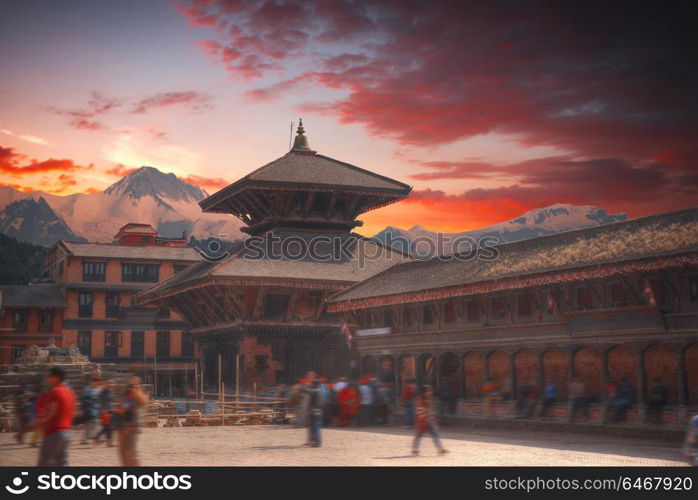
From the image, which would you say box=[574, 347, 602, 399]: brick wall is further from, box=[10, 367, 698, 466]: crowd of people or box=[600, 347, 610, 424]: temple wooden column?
box=[600, 347, 610, 424]: temple wooden column

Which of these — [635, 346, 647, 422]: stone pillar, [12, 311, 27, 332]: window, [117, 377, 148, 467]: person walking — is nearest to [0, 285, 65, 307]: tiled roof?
[12, 311, 27, 332]: window

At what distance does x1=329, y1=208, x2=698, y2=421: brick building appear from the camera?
85.9ft

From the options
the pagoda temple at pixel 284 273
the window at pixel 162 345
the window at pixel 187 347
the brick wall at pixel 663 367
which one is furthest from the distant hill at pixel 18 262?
the brick wall at pixel 663 367

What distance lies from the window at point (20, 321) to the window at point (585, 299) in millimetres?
52891

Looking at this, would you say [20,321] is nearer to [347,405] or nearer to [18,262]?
[18,262]

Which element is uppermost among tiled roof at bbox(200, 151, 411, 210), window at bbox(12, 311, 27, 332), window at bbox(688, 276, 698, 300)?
tiled roof at bbox(200, 151, 411, 210)

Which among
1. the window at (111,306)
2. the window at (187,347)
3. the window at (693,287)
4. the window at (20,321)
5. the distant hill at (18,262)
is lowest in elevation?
the window at (693,287)

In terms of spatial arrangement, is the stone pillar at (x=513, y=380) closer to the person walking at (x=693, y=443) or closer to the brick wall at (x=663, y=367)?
the brick wall at (x=663, y=367)

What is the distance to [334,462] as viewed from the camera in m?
19.5

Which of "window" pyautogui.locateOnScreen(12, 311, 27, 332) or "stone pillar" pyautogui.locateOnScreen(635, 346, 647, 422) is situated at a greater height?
"window" pyautogui.locateOnScreen(12, 311, 27, 332)

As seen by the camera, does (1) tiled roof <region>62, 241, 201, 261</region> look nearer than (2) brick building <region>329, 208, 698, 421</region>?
No

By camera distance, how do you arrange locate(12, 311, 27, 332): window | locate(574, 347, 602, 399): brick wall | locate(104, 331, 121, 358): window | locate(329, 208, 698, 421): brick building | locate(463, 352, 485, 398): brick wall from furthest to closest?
locate(104, 331, 121, 358): window
locate(12, 311, 27, 332): window
locate(463, 352, 485, 398): brick wall
locate(574, 347, 602, 399): brick wall
locate(329, 208, 698, 421): brick building

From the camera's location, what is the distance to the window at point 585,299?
1153 inches

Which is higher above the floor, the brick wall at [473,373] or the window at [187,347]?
the window at [187,347]
